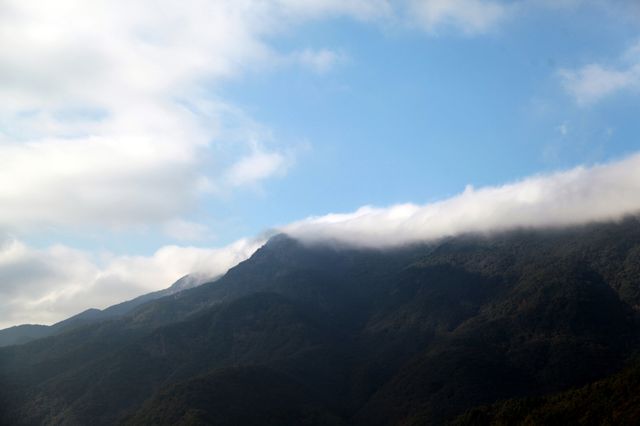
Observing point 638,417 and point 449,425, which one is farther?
point 449,425

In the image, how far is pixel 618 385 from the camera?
6457 inches

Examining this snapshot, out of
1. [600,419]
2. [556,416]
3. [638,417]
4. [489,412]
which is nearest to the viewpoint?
[638,417]

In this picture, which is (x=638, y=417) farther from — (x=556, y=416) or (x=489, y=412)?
(x=489, y=412)

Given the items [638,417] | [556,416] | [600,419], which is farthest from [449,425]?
[638,417]

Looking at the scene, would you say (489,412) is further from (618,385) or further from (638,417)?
(638,417)

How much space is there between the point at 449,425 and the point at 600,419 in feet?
162

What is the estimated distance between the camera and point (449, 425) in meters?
188

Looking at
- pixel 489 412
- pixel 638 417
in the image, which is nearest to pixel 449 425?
pixel 489 412

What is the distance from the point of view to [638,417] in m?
137

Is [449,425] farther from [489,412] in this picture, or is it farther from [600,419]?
[600,419]

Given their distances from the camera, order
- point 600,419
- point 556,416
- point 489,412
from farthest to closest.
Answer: point 489,412, point 556,416, point 600,419

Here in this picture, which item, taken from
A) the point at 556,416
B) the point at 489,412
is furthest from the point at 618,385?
the point at 489,412

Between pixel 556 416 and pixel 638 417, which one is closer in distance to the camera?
pixel 638 417

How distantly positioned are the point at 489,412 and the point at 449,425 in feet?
39.7
